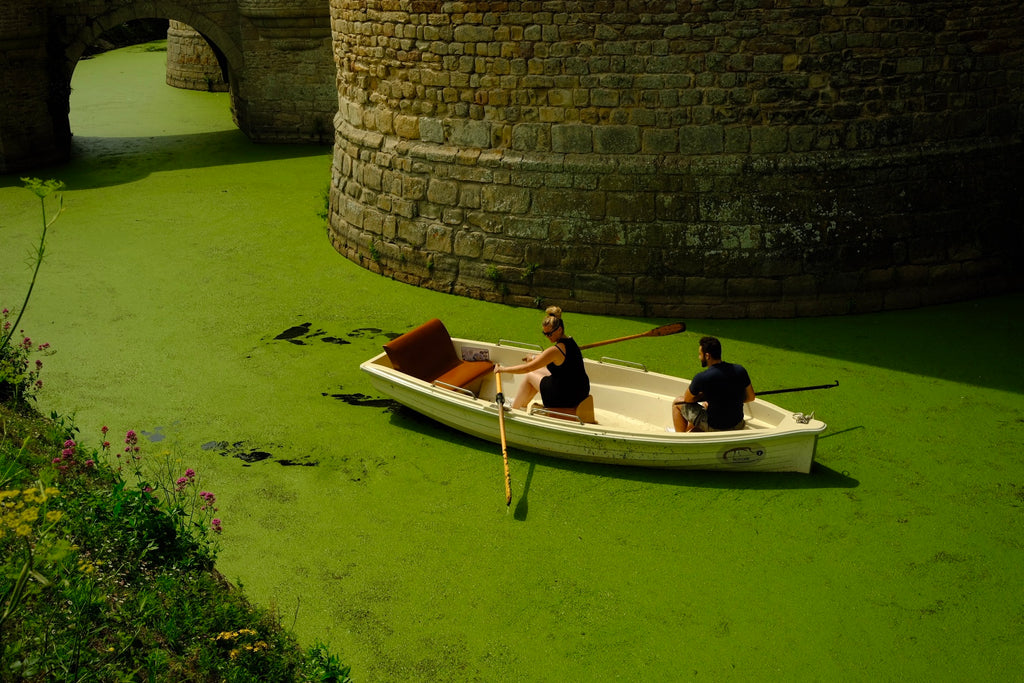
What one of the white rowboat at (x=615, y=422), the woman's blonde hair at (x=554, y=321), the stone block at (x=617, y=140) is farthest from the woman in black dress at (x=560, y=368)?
the stone block at (x=617, y=140)

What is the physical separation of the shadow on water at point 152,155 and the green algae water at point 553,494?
148 inches

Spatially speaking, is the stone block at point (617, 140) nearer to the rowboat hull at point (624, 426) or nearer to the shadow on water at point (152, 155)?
the rowboat hull at point (624, 426)

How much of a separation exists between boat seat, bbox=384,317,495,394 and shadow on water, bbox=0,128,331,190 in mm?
7928

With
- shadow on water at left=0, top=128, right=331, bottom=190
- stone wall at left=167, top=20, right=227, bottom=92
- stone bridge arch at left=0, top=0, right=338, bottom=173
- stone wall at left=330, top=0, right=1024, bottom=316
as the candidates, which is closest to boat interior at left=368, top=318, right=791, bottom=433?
stone wall at left=330, top=0, right=1024, bottom=316

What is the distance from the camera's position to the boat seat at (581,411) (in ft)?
23.6

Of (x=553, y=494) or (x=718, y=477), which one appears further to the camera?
(x=718, y=477)

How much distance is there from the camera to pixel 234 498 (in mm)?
6777

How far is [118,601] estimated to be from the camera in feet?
16.0

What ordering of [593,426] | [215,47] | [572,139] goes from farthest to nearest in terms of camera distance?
[215,47], [572,139], [593,426]

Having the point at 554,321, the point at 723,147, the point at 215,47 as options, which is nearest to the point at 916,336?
the point at 723,147

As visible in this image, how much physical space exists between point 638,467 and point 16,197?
990 cm

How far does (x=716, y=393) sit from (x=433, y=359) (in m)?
2.25

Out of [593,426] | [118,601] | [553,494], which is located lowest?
[553,494]

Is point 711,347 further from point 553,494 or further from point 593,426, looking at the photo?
point 553,494
